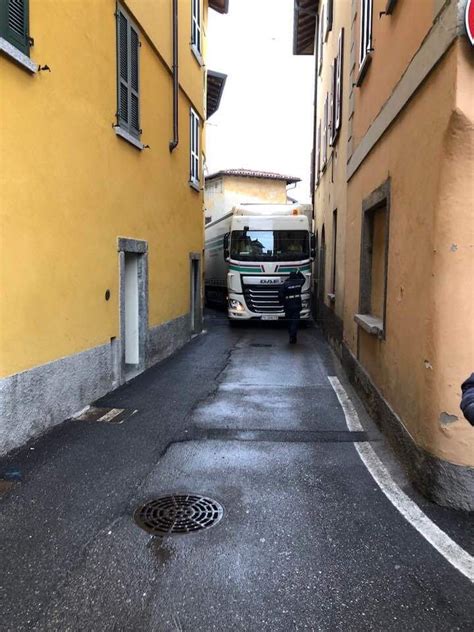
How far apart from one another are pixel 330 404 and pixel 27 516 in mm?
4155

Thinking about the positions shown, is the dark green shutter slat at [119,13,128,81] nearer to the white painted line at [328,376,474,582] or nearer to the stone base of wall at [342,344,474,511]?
the stone base of wall at [342,344,474,511]

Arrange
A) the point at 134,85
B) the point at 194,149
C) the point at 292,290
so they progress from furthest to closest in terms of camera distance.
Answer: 1. the point at 292,290
2. the point at 194,149
3. the point at 134,85

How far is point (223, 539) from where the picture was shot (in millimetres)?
Answer: 3430

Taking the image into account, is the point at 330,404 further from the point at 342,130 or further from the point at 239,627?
the point at 342,130

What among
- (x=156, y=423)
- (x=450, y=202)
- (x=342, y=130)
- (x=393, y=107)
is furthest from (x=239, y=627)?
(x=342, y=130)

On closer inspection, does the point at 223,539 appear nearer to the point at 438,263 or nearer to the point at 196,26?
the point at 438,263

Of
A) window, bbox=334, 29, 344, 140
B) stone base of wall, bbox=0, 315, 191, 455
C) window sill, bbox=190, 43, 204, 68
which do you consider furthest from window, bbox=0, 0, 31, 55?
window sill, bbox=190, 43, 204, 68

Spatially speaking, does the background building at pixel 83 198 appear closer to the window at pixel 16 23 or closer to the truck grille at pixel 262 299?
the window at pixel 16 23

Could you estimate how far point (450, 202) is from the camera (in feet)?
12.1

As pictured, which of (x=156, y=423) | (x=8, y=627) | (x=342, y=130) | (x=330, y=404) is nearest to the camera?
(x=8, y=627)

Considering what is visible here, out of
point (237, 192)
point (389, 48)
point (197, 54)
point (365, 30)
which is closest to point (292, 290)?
point (197, 54)

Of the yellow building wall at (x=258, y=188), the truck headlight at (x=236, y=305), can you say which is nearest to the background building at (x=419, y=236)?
the truck headlight at (x=236, y=305)

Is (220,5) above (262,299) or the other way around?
above

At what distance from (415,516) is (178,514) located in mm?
1625
